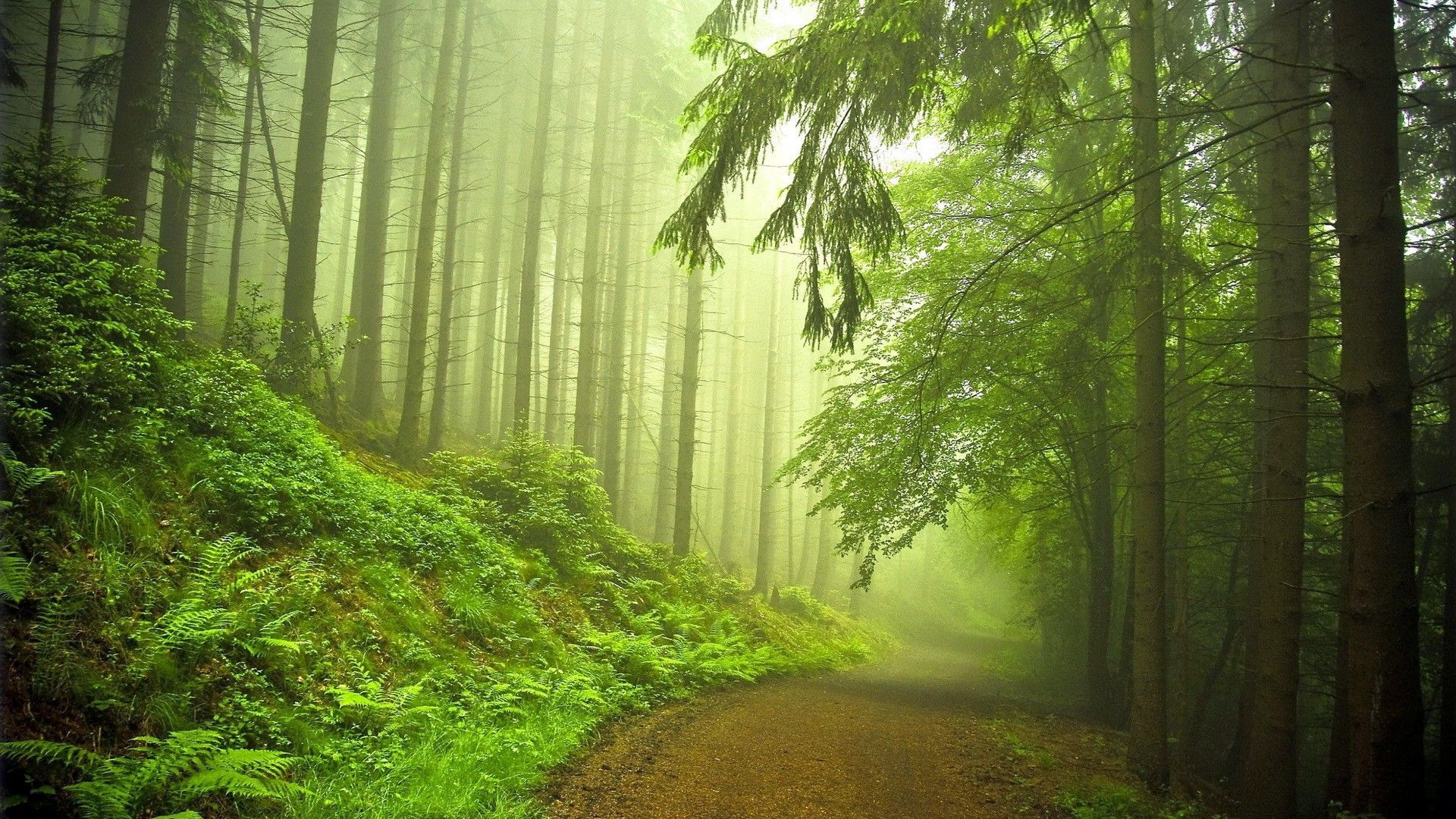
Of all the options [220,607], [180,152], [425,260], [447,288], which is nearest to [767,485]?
[447,288]

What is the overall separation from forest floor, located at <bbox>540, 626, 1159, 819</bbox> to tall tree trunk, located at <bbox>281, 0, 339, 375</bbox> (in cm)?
840

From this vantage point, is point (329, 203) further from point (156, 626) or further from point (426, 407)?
point (156, 626)

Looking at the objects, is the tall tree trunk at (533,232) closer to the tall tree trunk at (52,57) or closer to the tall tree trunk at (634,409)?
the tall tree trunk at (634,409)

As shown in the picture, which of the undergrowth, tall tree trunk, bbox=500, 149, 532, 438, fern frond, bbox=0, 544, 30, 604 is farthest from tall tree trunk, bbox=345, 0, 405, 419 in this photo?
fern frond, bbox=0, 544, 30, 604

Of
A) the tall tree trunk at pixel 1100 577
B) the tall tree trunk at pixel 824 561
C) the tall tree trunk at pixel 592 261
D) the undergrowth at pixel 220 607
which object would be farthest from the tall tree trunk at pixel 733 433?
the undergrowth at pixel 220 607

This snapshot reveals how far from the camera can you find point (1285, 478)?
5848mm

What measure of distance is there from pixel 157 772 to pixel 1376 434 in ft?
22.0

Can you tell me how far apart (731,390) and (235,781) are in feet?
80.9

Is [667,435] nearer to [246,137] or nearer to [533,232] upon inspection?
[533,232]

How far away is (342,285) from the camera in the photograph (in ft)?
93.2

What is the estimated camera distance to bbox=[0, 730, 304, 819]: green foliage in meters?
2.65

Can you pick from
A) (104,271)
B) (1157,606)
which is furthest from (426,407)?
(1157,606)

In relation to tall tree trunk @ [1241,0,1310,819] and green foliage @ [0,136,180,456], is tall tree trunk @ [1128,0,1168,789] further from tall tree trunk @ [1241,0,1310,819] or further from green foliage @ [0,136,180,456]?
green foliage @ [0,136,180,456]

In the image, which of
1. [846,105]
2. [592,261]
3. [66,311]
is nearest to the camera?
[66,311]
